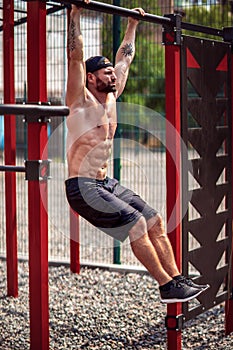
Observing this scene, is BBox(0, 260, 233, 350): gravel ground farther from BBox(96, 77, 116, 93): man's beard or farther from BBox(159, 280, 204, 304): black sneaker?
A: BBox(96, 77, 116, 93): man's beard

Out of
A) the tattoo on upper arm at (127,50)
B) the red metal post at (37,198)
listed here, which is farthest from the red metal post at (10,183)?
the red metal post at (37,198)

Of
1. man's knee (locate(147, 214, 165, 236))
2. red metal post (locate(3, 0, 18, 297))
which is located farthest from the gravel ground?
man's knee (locate(147, 214, 165, 236))

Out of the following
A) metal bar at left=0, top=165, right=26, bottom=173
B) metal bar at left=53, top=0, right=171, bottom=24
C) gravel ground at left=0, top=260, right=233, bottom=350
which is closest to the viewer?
metal bar at left=0, top=165, right=26, bottom=173

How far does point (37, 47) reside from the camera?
12.5ft

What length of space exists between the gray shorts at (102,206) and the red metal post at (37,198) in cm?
55

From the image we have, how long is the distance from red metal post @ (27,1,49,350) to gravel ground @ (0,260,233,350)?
1466 millimetres

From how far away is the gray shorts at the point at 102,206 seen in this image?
433 cm

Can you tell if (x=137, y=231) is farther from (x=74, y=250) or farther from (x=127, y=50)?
(x=74, y=250)

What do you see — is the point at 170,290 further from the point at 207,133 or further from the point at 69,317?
the point at 69,317

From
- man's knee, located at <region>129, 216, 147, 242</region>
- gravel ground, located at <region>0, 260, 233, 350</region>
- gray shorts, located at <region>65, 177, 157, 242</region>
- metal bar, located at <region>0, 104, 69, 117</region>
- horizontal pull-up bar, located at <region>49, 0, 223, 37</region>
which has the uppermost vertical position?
horizontal pull-up bar, located at <region>49, 0, 223, 37</region>

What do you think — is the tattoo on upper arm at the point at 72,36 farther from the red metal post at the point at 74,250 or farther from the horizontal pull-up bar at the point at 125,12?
the red metal post at the point at 74,250

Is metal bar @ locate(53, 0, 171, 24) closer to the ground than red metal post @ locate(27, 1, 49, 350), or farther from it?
farther from it

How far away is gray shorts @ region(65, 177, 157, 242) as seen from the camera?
4332 mm

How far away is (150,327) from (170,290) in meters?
1.39
